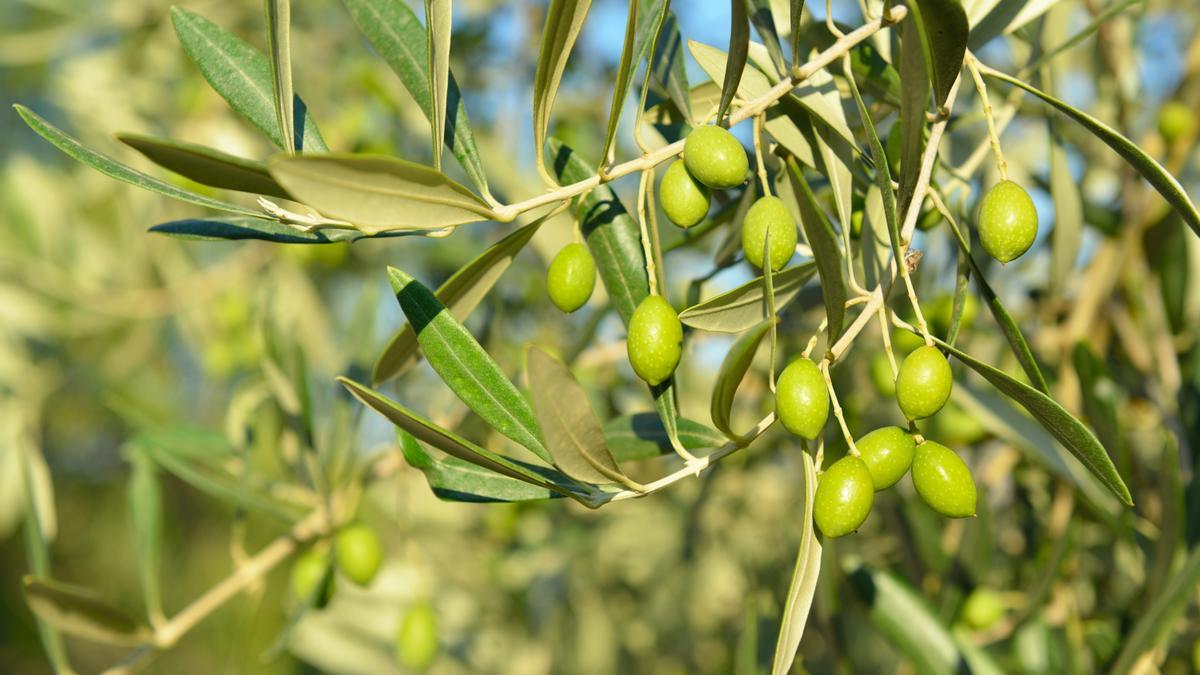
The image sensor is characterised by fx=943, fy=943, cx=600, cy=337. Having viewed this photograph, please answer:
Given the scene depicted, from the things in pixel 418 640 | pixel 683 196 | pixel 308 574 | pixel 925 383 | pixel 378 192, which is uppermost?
pixel 378 192

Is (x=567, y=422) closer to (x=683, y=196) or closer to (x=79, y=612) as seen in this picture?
(x=683, y=196)

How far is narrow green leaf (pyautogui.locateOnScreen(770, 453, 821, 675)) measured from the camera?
691 millimetres

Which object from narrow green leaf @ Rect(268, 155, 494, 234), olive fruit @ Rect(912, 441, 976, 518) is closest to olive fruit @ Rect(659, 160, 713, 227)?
narrow green leaf @ Rect(268, 155, 494, 234)

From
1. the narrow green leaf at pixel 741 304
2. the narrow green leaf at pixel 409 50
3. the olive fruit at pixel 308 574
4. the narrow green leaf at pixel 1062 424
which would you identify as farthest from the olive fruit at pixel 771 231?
the olive fruit at pixel 308 574

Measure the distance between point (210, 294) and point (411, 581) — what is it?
3.27 feet

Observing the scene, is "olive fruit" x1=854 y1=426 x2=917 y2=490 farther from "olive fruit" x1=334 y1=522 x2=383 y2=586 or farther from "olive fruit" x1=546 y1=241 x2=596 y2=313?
"olive fruit" x1=334 y1=522 x2=383 y2=586

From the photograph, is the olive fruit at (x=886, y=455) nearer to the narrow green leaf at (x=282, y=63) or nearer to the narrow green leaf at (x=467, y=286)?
the narrow green leaf at (x=467, y=286)

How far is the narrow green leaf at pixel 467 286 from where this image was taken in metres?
0.78

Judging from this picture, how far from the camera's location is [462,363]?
74cm

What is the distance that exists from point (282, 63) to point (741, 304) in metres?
0.40

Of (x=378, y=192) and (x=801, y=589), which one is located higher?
(x=378, y=192)

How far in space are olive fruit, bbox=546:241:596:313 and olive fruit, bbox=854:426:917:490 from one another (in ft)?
0.81

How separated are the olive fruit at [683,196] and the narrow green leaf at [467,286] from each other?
0.10 metres

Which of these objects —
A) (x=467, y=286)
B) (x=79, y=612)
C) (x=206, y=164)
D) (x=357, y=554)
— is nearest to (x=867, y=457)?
(x=467, y=286)
